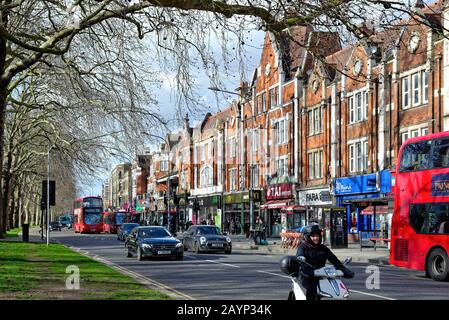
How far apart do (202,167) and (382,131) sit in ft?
141

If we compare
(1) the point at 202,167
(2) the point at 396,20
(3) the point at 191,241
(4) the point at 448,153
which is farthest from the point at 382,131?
(1) the point at 202,167

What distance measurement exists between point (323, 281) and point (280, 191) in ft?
166

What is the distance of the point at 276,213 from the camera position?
6141 centimetres

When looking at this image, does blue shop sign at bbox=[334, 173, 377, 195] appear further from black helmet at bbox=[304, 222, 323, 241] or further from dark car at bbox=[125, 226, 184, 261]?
black helmet at bbox=[304, 222, 323, 241]

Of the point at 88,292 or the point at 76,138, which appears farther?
the point at 76,138

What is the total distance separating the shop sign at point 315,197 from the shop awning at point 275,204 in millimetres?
2014

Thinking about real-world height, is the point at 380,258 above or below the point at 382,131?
below

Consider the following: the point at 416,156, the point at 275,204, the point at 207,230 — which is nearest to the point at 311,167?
the point at 275,204

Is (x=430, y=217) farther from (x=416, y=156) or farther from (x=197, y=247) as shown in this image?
(x=197, y=247)

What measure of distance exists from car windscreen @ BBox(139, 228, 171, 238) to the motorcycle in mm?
21654

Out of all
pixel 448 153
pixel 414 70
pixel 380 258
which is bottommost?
pixel 380 258

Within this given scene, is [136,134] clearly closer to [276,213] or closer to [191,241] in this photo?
[191,241]

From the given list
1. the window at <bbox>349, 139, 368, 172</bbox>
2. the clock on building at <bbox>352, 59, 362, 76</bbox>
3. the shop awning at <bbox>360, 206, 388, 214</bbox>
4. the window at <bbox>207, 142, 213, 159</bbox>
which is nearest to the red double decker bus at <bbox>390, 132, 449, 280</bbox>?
the shop awning at <bbox>360, 206, 388, 214</bbox>

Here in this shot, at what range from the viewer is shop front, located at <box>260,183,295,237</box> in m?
57.2
